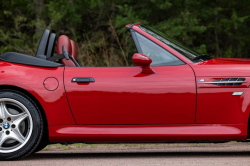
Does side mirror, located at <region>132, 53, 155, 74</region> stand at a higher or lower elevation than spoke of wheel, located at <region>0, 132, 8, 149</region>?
higher

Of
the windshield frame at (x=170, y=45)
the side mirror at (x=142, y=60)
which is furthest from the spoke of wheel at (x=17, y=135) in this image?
the windshield frame at (x=170, y=45)

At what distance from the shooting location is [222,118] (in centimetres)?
509

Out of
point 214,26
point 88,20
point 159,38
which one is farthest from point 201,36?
point 159,38

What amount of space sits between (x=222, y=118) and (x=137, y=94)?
0.91 m

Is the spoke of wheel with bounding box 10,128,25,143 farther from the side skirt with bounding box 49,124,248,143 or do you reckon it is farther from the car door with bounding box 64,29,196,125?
the car door with bounding box 64,29,196,125

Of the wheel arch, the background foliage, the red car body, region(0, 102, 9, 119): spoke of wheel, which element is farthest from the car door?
the background foliage

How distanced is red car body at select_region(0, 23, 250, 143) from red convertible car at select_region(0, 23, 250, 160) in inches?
0.4

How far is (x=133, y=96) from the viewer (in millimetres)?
5109

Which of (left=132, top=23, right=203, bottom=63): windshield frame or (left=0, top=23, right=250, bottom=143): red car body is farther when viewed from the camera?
(left=132, top=23, right=203, bottom=63): windshield frame

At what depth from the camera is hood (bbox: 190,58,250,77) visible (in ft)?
16.7

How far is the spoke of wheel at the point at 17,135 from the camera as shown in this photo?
17.0 feet

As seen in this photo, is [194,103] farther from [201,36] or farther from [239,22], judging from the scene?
[201,36]

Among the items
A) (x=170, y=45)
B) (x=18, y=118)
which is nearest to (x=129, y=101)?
(x=170, y=45)

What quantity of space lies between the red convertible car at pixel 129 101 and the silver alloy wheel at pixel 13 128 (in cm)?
1
